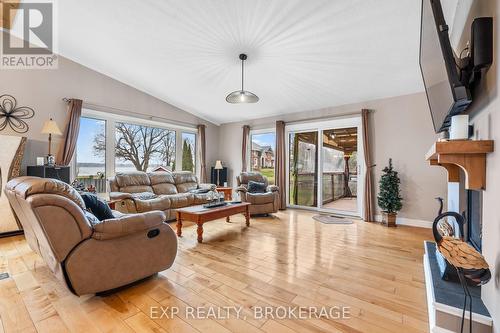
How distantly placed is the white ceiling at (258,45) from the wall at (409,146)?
28 cm

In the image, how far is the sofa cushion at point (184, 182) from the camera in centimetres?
533

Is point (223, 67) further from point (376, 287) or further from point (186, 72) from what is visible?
point (376, 287)

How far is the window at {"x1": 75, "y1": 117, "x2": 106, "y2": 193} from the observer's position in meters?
4.59

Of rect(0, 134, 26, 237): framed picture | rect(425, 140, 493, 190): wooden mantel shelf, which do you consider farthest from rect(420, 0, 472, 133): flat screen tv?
rect(0, 134, 26, 237): framed picture

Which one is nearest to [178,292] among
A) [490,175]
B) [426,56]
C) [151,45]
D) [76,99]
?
[490,175]

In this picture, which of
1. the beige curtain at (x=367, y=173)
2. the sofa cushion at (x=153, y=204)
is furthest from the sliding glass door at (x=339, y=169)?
the sofa cushion at (x=153, y=204)

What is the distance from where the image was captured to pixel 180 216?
3508 millimetres

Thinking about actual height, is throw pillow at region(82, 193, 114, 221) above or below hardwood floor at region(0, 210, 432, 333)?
above

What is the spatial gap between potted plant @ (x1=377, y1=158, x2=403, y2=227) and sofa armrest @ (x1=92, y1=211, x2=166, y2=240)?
3.87 meters

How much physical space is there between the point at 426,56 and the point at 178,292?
2725 millimetres

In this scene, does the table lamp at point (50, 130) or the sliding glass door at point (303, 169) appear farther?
the sliding glass door at point (303, 169)

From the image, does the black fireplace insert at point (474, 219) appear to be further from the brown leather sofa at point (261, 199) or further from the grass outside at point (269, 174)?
the grass outside at point (269, 174)

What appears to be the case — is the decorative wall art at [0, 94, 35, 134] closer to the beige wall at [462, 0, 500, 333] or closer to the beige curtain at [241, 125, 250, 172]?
the beige curtain at [241, 125, 250, 172]

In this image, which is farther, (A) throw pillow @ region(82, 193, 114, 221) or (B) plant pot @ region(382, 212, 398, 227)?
(B) plant pot @ region(382, 212, 398, 227)
